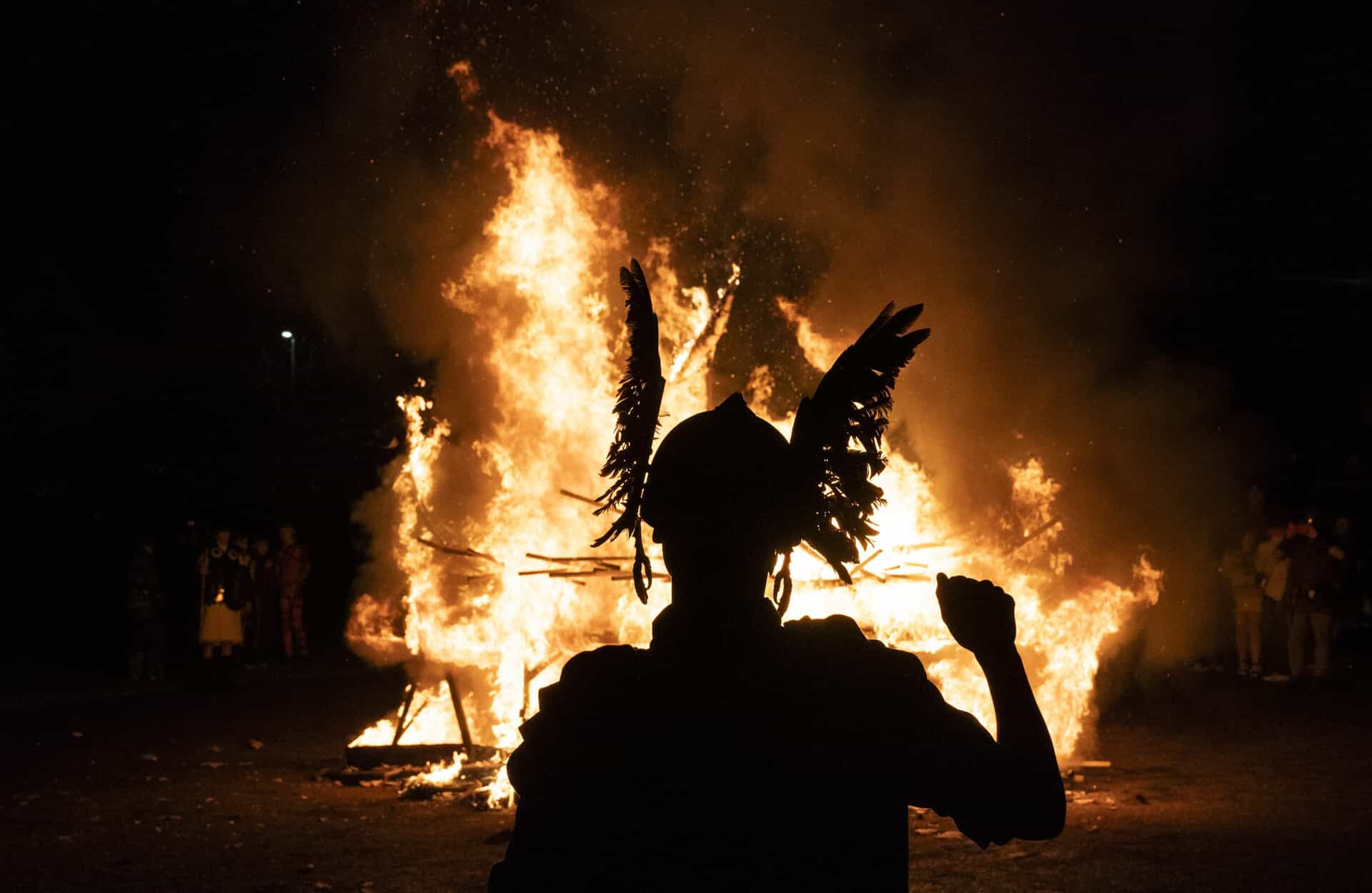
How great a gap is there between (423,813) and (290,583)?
9950 millimetres

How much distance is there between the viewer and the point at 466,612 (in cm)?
990

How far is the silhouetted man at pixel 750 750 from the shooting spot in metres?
1.57

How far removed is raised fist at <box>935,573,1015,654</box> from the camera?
1.62 m

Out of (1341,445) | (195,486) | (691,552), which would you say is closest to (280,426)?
(195,486)

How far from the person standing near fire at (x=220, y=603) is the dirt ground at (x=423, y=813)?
230 cm

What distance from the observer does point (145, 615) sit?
14773 mm

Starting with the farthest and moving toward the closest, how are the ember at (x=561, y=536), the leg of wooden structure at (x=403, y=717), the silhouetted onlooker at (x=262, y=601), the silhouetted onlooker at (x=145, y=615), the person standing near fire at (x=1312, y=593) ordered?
the silhouetted onlooker at (x=262, y=601), the silhouetted onlooker at (x=145, y=615), the person standing near fire at (x=1312, y=593), the leg of wooden structure at (x=403, y=717), the ember at (x=561, y=536)

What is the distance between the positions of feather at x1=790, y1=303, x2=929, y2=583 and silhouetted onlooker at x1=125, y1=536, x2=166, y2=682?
1408cm

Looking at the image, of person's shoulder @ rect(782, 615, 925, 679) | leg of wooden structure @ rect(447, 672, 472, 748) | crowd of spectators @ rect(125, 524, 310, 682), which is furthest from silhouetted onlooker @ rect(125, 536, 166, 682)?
person's shoulder @ rect(782, 615, 925, 679)

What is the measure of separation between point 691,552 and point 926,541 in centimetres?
822

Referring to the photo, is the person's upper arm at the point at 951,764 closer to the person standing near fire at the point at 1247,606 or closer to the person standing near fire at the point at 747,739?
the person standing near fire at the point at 747,739

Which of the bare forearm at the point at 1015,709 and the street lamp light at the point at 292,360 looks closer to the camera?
the bare forearm at the point at 1015,709

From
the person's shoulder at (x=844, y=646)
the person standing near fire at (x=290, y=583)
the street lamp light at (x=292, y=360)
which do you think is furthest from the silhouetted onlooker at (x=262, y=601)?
the person's shoulder at (x=844, y=646)

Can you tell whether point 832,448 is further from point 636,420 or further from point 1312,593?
point 1312,593
